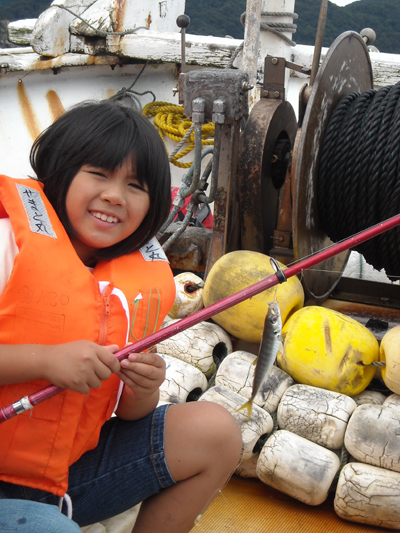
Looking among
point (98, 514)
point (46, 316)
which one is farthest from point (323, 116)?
point (98, 514)

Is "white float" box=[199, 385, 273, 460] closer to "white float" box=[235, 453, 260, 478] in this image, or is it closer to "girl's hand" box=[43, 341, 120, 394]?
"white float" box=[235, 453, 260, 478]

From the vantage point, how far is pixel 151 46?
509 centimetres

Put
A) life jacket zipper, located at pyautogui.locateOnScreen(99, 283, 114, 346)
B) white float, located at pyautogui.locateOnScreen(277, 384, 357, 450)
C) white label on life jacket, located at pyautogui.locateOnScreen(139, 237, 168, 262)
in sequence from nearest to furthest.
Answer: life jacket zipper, located at pyautogui.locateOnScreen(99, 283, 114, 346) < white label on life jacket, located at pyautogui.locateOnScreen(139, 237, 168, 262) < white float, located at pyautogui.locateOnScreen(277, 384, 357, 450)

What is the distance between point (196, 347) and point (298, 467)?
2.59 ft

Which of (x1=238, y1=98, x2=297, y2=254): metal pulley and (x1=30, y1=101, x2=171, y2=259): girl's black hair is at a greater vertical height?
(x1=30, y1=101, x2=171, y2=259): girl's black hair

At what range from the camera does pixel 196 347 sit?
2580 millimetres

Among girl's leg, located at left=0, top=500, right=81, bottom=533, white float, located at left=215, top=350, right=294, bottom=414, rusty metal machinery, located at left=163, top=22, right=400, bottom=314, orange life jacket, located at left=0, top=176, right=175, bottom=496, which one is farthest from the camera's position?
rusty metal machinery, located at left=163, top=22, right=400, bottom=314

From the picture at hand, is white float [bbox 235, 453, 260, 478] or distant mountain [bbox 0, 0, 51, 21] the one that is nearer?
white float [bbox 235, 453, 260, 478]

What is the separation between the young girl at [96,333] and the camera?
1.31m

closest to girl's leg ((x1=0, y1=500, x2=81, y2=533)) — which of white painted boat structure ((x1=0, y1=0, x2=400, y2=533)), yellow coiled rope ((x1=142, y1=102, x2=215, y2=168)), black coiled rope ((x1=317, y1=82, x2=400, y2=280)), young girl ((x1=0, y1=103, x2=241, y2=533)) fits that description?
young girl ((x1=0, y1=103, x2=241, y2=533))

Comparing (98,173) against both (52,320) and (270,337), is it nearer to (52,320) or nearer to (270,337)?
(52,320)

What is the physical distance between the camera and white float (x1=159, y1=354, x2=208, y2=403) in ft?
7.49

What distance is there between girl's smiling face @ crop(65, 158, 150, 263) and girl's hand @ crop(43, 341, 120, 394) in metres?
0.38

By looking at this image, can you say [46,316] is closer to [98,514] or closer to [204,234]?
[98,514]
